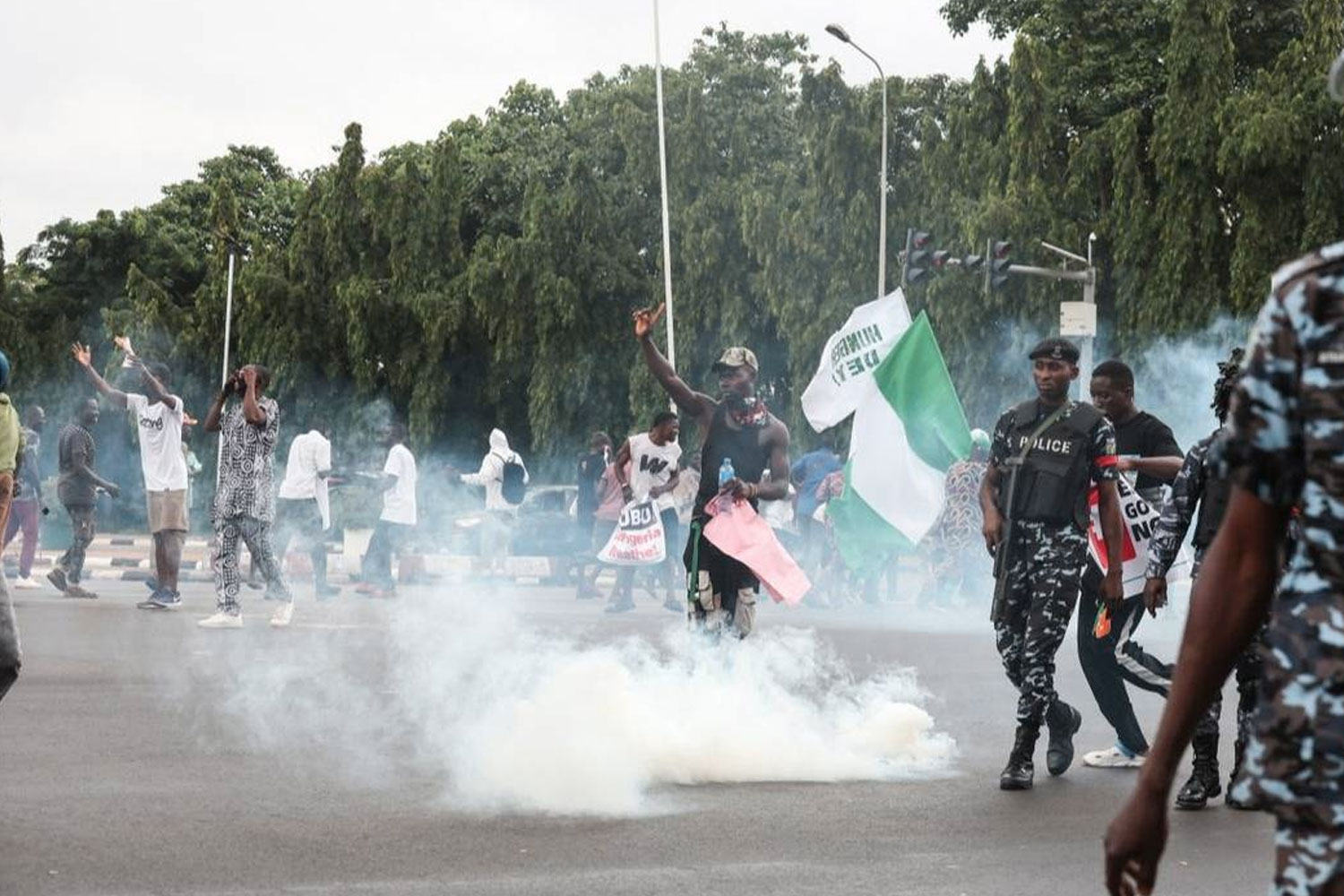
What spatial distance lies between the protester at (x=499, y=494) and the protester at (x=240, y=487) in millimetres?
7339

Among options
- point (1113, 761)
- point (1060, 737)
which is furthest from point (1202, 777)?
point (1113, 761)

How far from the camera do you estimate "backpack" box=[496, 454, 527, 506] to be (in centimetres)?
2172

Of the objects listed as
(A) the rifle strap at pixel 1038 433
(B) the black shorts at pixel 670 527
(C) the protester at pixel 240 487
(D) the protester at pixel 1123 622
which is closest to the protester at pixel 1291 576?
(A) the rifle strap at pixel 1038 433

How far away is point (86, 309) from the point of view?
61812mm

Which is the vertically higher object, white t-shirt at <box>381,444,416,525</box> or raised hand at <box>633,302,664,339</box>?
raised hand at <box>633,302,664,339</box>

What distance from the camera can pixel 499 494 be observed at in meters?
22.2

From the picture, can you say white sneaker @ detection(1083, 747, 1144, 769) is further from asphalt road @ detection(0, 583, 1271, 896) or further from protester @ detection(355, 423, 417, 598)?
protester @ detection(355, 423, 417, 598)

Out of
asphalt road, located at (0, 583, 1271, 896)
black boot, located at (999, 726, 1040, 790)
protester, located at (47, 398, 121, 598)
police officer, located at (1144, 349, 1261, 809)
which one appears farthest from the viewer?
protester, located at (47, 398, 121, 598)

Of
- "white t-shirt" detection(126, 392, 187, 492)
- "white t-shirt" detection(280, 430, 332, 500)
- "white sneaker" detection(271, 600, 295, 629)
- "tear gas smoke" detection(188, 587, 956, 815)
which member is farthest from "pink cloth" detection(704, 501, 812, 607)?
"white t-shirt" detection(280, 430, 332, 500)

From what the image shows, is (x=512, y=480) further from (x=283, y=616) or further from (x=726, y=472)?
(x=726, y=472)

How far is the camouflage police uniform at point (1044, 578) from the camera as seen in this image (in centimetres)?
793

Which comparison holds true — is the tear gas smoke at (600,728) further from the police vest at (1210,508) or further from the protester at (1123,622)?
the police vest at (1210,508)

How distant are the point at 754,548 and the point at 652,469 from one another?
937 centimetres

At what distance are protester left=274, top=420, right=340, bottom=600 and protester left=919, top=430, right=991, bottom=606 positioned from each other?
6.22m
